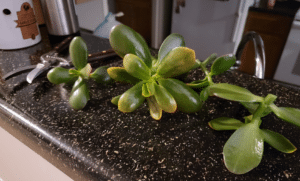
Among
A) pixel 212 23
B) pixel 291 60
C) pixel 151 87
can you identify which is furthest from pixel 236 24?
pixel 151 87

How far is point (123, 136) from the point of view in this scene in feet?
1.03

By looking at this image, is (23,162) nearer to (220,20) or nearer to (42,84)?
(42,84)

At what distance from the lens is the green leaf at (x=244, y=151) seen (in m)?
0.24

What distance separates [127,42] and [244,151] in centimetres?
23

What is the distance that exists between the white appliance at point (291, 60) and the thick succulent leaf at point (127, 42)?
174cm

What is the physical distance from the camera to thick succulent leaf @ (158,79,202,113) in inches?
11.7

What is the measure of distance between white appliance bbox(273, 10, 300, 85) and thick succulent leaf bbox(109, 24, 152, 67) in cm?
174

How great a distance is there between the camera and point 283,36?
1.68 meters

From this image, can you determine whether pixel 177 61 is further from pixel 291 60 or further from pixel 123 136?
pixel 291 60

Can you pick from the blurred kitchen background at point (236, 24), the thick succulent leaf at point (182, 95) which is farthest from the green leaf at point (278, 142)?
the blurred kitchen background at point (236, 24)

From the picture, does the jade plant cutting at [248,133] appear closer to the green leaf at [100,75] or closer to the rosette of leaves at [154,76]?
the rosette of leaves at [154,76]

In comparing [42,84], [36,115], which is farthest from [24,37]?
[36,115]

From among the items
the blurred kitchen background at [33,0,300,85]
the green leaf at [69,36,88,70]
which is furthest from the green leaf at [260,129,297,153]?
the blurred kitchen background at [33,0,300,85]

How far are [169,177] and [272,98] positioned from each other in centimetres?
18
